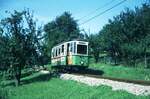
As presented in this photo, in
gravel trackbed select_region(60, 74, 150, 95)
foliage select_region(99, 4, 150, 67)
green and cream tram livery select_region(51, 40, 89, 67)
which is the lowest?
gravel trackbed select_region(60, 74, 150, 95)

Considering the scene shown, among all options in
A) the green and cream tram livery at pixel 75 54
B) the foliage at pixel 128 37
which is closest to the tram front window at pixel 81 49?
the green and cream tram livery at pixel 75 54

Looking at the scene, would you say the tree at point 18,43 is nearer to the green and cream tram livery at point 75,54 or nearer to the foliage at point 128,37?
the green and cream tram livery at point 75,54

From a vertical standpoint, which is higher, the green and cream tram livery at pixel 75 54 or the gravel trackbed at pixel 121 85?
the green and cream tram livery at pixel 75 54

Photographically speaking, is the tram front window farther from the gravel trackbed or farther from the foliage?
the foliage

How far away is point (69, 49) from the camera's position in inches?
1258

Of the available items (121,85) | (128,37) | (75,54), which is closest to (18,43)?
(75,54)

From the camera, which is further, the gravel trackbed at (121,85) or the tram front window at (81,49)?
the tram front window at (81,49)

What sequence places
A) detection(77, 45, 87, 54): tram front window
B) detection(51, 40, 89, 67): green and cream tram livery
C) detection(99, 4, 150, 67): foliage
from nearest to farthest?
detection(51, 40, 89, 67): green and cream tram livery
detection(77, 45, 87, 54): tram front window
detection(99, 4, 150, 67): foliage

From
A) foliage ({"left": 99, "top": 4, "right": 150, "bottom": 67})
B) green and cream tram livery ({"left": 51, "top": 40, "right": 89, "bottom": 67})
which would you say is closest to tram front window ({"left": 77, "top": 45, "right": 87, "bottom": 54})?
green and cream tram livery ({"left": 51, "top": 40, "right": 89, "bottom": 67})

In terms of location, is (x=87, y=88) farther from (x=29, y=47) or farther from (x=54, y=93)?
(x=29, y=47)

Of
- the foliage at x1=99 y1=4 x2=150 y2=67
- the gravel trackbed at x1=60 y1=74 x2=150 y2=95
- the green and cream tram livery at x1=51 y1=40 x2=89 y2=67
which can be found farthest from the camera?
the foliage at x1=99 y1=4 x2=150 y2=67

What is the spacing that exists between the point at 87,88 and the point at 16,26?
50.5ft

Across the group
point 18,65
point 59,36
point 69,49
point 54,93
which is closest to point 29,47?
point 18,65

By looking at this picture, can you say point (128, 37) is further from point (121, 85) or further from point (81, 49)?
point (121, 85)
